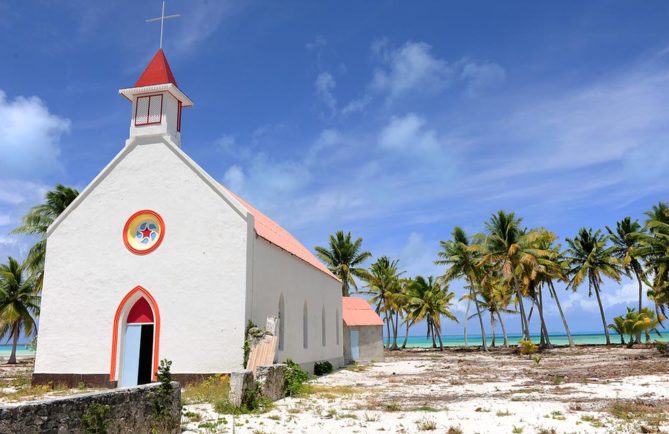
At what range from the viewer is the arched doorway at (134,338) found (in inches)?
695

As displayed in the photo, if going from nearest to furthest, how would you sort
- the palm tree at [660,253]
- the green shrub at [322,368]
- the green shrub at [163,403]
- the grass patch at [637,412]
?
1. the green shrub at [163,403]
2. the grass patch at [637,412]
3. the green shrub at [322,368]
4. the palm tree at [660,253]

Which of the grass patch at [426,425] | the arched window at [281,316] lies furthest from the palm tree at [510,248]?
the grass patch at [426,425]

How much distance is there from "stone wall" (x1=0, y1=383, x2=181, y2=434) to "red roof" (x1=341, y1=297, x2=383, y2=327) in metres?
27.4

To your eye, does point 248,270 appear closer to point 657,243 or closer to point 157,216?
point 157,216

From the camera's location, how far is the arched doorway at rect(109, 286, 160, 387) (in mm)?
17656

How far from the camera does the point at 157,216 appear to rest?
18.5 m

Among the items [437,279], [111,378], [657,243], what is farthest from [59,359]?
[437,279]

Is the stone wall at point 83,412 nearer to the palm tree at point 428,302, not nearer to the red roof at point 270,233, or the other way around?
the red roof at point 270,233

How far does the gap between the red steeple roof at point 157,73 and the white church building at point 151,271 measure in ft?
0.94

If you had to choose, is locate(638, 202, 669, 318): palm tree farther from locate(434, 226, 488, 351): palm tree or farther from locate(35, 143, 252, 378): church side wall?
locate(35, 143, 252, 378): church side wall

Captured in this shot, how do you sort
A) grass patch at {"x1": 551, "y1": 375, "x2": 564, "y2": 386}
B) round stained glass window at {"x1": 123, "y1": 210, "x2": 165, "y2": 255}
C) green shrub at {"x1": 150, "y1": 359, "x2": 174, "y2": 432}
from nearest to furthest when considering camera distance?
green shrub at {"x1": 150, "y1": 359, "x2": 174, "y2": 432} < round stained glass window at {"x1": 123, "y1": 210, "x2": 165, "y2": 255} < grass patch at {"x1": 551, "y1": 375, "x2": 564, "y2": 386}

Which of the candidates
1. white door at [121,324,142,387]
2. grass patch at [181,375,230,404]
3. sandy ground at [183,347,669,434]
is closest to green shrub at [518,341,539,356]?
sandy ground at [183,347,669,434]

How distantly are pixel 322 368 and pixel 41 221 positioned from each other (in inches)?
768

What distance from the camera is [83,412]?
7.37 metres
